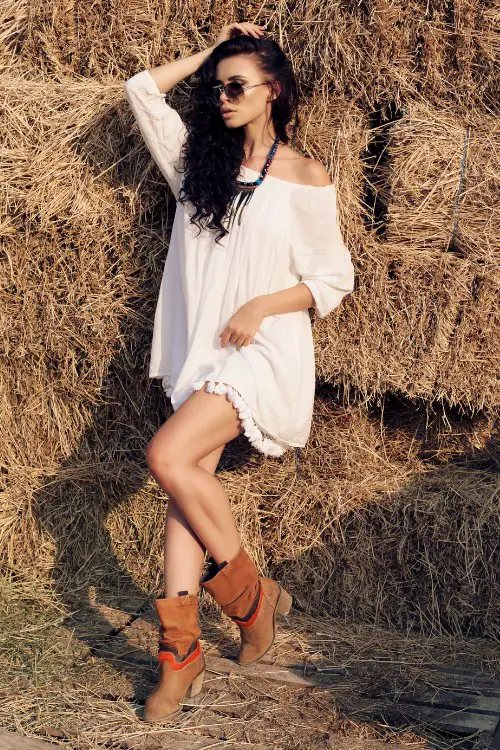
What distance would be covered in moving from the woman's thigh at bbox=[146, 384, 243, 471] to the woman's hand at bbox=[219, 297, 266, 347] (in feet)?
0.64

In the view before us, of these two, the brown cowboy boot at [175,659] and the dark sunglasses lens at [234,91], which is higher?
the dark sunglasses lens at [234,91]

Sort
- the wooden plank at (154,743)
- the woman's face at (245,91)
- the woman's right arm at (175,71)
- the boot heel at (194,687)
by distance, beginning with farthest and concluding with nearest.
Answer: the woman's right arm at (175,71), the woman's face at (245,91), the boot heel at (194,687), the wooden plank at (154,743)

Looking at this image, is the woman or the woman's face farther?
the woman's face

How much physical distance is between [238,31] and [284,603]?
5.96 ft

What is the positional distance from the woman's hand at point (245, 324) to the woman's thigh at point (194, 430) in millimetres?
196

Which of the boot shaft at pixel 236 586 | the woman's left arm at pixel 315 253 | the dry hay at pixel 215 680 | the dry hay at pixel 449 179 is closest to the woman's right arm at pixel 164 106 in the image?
the woman's left arm at pixel 315 253

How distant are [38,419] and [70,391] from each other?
17cm

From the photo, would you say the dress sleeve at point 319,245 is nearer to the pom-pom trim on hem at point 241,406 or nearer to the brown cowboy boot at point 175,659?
the pom-pom trim on hem at point 241,406

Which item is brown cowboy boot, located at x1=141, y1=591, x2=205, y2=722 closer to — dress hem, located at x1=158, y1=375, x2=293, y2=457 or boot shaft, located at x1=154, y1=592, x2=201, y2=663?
boot shaft, located at x1=154, y1=592, x2=201, y2=663

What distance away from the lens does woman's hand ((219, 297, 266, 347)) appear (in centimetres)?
267

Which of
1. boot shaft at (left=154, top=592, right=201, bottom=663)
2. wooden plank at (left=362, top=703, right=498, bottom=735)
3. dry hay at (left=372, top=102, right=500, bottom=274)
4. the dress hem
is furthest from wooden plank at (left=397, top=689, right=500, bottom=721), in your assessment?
dry hay at (left=372, top=102, right=500, bottom=274)

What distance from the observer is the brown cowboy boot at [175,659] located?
7.93 ft

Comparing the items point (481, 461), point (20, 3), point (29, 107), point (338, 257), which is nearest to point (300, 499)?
point (481, 461)

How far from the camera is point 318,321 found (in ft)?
9.72
